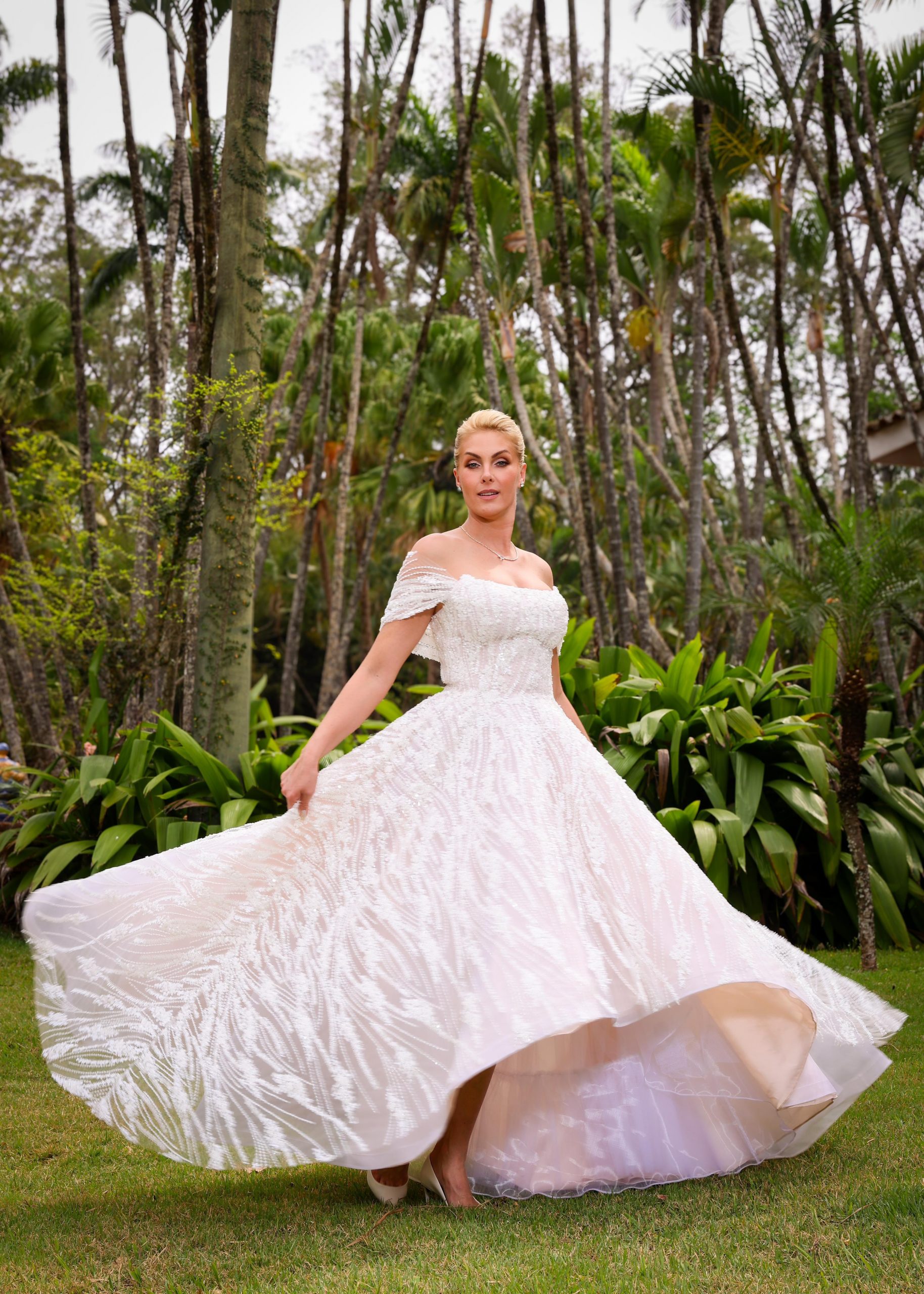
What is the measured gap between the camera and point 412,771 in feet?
9.50

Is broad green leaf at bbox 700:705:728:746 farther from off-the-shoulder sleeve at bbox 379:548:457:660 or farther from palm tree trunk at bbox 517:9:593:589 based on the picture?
palm tree trunk at bbox 517:9:593:589

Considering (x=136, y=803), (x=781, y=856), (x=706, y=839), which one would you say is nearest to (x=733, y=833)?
(x=706, y=839)

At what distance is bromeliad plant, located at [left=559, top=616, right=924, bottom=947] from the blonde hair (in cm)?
301

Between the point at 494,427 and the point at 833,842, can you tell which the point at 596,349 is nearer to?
the point at 833,842

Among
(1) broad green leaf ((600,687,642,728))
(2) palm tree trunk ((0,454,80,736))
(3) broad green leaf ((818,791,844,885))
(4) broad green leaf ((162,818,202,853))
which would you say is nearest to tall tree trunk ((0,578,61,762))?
(2) palm tree trunk ((0,454,80,736))

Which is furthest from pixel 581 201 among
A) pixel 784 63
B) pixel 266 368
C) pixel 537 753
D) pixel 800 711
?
pixel 266 368

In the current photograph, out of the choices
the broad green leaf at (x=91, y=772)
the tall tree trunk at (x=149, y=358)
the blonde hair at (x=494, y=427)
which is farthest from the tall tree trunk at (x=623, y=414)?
the blonde hair at (x=494, y=427)

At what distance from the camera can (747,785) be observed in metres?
5.96

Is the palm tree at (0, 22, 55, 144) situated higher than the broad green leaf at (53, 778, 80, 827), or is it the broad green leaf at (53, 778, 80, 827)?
the palm tree at (0, 22, 55, 144)

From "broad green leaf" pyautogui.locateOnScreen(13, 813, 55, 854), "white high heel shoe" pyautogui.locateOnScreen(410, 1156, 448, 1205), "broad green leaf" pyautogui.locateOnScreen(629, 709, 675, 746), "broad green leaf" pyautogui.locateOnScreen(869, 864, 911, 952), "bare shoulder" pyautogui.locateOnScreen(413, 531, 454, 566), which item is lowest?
"broad green leaf" pyautogui.locateOnScreen(869, 864, 911, 952)

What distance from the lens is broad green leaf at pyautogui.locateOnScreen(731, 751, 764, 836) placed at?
584cm

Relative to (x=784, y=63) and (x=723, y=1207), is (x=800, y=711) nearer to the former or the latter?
(x=723, y=1207)

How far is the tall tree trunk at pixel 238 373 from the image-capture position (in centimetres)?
631

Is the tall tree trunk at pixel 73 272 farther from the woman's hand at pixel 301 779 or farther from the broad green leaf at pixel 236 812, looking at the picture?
the woman's hand at pixel 301 779
